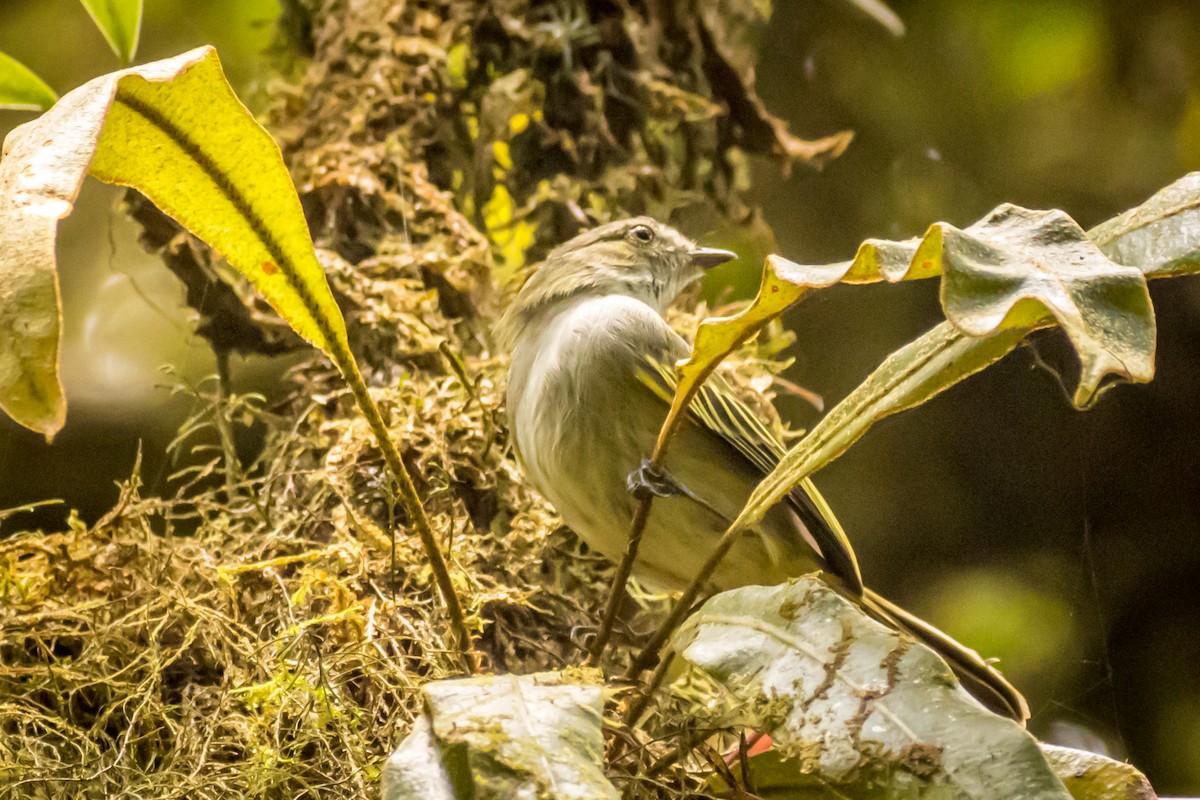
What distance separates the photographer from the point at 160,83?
0.96 m

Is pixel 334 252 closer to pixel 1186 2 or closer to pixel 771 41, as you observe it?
pixel 771 41

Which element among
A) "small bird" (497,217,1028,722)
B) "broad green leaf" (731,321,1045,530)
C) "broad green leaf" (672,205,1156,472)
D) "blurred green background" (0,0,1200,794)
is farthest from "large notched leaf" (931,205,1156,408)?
"blurred green background" (0,0,1200,794)

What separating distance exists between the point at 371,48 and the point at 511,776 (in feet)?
6.51

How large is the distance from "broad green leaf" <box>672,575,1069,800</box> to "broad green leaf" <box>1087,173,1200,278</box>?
43 centimetres

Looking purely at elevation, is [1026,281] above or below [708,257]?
above

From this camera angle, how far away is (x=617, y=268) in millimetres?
1960

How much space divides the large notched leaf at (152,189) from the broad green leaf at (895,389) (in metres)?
0.53

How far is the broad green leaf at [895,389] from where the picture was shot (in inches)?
37.4

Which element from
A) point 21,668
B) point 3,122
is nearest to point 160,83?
point 21,668

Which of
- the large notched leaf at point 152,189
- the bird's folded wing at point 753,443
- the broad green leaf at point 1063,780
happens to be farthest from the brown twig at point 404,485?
the bird's folded wing at point 753,443

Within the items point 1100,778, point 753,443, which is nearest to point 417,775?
point 1100,778

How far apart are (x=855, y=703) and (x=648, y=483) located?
18.1 inches

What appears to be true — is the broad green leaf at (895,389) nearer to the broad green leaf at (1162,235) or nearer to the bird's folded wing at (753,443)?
the broad green leaf at (1162,235)

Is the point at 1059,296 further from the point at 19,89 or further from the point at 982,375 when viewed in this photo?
the point at 19,89
